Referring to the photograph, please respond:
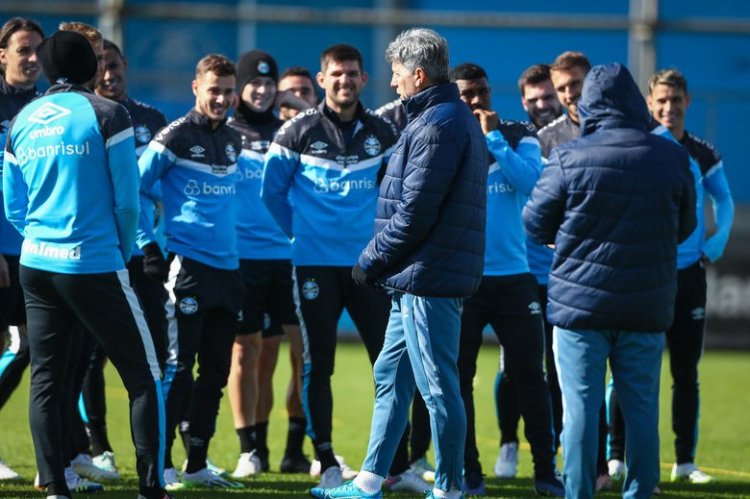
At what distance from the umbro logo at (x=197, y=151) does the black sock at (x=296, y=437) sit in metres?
2.00

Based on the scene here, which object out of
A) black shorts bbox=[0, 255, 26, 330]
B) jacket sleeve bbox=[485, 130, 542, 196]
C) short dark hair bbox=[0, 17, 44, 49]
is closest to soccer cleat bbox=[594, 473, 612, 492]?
jacket sleeve bbox=[485, 130, 542, 196]

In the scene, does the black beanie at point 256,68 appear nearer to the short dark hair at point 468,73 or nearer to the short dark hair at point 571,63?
the short dark hair at point 468,73

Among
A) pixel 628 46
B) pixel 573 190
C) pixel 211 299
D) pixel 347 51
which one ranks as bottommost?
pixel 211 299

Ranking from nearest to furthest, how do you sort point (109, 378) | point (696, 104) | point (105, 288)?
point (105, 288) → point (109, 378) → point (696, 104)

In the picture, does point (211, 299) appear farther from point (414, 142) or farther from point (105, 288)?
point (414, 142)

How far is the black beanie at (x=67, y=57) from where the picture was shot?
5.94 m

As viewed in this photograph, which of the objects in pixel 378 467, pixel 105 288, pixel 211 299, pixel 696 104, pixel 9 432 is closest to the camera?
pixel 105 288

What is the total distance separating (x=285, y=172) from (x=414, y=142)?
5.29ft

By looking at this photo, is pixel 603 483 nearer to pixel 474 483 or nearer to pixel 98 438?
pixel 474 483

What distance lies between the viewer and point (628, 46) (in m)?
21.2

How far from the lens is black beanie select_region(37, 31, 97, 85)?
5.94m

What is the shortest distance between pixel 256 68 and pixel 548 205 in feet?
11.5

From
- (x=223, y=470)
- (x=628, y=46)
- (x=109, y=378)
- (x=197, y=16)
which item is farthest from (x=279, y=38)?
(x=223, y=470)

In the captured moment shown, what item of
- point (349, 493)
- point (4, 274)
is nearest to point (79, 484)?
point (4, 274)
